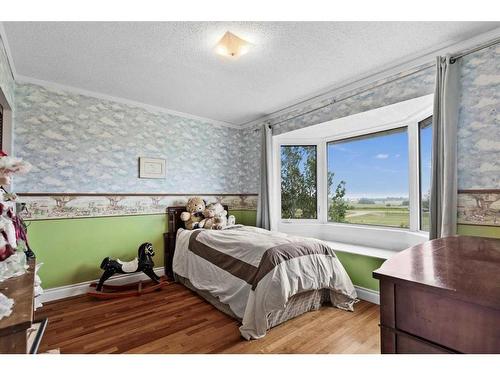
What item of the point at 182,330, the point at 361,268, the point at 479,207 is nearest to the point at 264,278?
the point at 182,330

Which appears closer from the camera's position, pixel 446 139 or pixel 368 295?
pixel 446 139

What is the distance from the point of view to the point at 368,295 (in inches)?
96.6

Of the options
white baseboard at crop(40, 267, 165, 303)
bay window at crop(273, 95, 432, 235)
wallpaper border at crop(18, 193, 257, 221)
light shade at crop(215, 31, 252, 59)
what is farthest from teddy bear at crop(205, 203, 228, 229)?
light shade at crop(215, 31, 252, 59)

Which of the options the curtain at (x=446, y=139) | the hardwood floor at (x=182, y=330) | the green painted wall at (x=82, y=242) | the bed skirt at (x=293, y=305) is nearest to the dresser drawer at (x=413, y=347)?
the hardwood floor at (x=182, y=330)

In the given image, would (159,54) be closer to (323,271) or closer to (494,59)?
(323,271)

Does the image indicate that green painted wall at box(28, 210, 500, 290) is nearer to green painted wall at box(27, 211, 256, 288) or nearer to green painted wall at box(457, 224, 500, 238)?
green painted wall at box(27, 211, 256, 288)

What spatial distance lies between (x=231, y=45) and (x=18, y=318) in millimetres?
1923

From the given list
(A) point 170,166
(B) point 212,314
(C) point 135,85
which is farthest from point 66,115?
(B) point 212,314

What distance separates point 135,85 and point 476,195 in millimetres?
3258

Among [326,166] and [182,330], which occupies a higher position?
[326,166]

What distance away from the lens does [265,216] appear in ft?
11.6

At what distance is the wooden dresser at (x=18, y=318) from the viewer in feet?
2.23

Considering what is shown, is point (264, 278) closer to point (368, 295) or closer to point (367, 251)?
point (368, 295)

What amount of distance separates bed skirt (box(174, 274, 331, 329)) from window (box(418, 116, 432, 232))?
1336 mm
